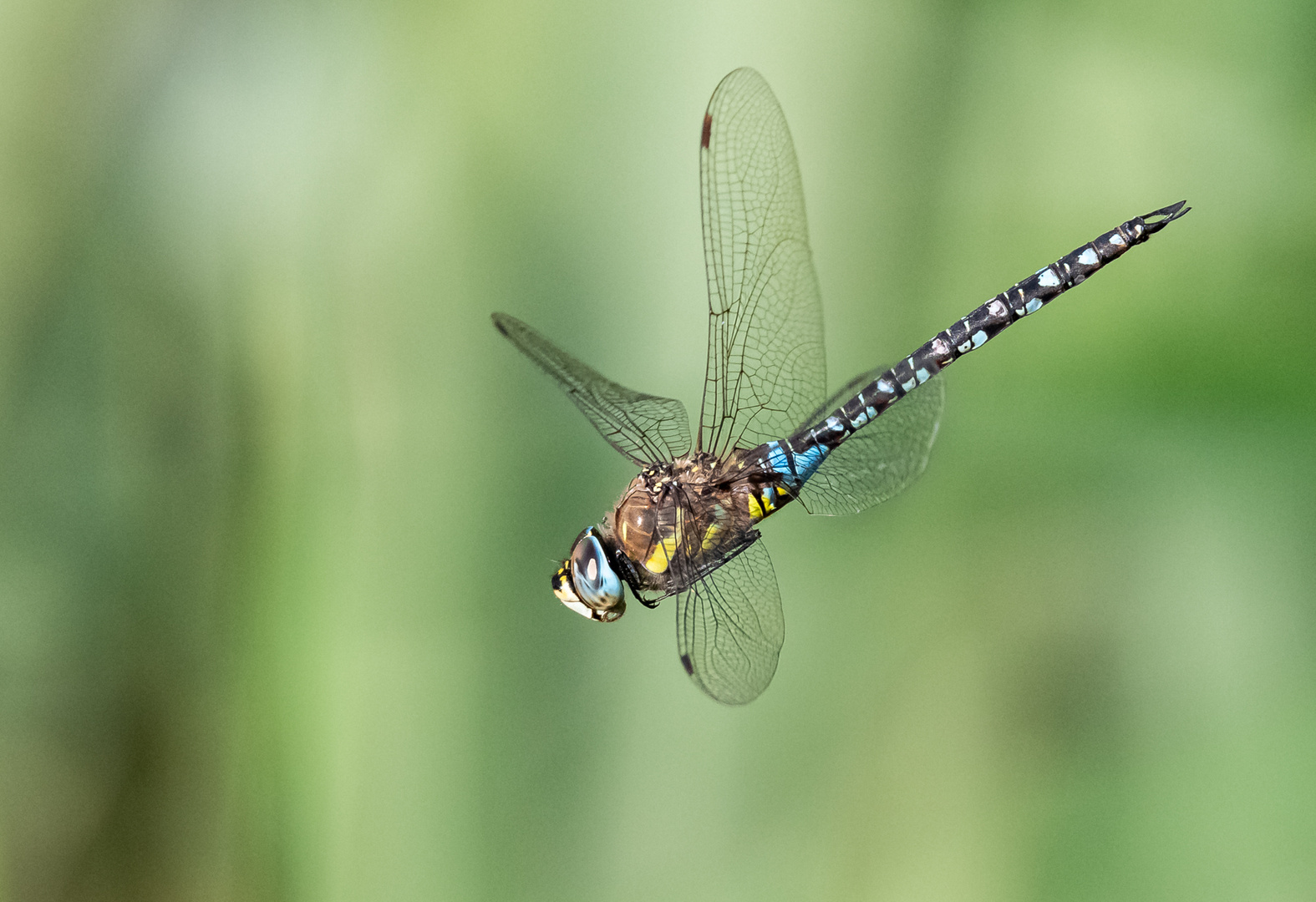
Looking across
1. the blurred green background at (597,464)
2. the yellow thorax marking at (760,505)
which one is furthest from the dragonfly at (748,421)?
the blurred green background at (597,464)

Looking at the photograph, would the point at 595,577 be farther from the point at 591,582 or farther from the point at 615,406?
the point at 615,406

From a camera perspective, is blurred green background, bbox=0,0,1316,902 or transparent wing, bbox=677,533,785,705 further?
blurred green background, bbox=0,0,1316,902

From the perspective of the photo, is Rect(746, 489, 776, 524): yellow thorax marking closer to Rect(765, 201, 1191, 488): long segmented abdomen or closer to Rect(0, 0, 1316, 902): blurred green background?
Rect(765, 201, 1191, 488): long segmented abdomen

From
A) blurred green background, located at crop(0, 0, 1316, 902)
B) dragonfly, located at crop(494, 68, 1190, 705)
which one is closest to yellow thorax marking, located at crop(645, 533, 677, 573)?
dragonfly, located at crop(494, 68, 1190, 705)

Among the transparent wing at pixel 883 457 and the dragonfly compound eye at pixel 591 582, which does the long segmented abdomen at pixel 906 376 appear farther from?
the dragonfly compound eye at pixel 591 582

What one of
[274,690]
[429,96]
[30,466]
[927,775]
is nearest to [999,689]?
[927,775]

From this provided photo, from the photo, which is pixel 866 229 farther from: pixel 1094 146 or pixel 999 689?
pixel 999 689

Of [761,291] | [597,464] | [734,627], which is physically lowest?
[734,627]

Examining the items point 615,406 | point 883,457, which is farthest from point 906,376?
point 615,406
